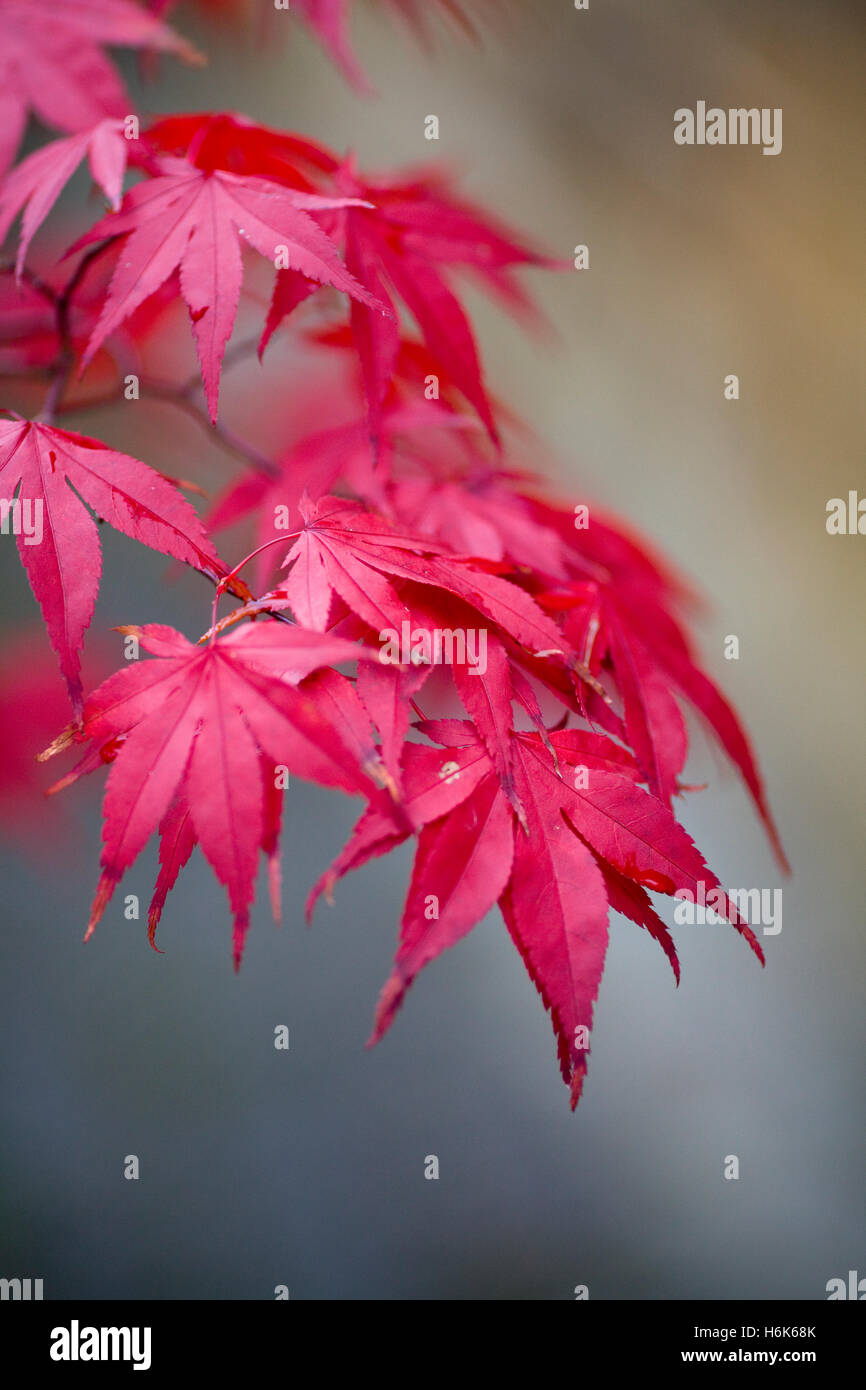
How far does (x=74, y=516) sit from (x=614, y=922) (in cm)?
142

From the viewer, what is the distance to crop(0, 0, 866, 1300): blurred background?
1.56 meters

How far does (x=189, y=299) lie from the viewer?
0.55 m

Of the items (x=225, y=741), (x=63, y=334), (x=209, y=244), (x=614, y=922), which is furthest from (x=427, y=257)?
(x=614, y=922)

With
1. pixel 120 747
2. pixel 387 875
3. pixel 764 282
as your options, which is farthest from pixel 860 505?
pixel 120 747

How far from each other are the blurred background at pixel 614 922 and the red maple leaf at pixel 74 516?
85cm

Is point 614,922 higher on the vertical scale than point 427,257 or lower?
lower

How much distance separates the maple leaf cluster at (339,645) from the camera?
0.46 m

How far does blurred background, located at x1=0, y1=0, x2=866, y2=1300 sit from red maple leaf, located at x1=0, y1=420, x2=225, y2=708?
854 mm

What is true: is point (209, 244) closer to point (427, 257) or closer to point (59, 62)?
point (427, 257)

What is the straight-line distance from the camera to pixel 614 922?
5.58 feet

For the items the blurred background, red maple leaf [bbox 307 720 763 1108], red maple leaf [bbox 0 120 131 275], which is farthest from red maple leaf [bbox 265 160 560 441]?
the blurred background

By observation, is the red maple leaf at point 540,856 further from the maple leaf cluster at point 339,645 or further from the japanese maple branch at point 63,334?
the japanese maple branch at point 63,334

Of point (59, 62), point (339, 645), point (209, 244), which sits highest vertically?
point (59, 62)
